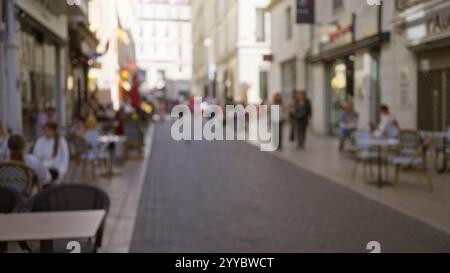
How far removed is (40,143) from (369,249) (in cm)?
584

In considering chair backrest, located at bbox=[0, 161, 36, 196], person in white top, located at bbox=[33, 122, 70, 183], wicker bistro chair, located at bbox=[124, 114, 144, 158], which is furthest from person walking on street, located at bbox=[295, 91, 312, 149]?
chair backrest, located at bbox=[0, 161, 36, 196]

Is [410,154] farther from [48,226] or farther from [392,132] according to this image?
[48,226]

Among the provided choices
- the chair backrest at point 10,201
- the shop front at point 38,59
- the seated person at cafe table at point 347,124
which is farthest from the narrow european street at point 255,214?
the shop front at point 38,59

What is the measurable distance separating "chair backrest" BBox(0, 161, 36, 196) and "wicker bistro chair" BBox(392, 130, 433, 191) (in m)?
5.58

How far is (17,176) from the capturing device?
4363mm

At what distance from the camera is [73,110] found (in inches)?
765

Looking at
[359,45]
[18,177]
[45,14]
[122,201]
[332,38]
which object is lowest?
[122,201]

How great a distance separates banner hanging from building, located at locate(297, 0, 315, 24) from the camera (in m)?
3.14

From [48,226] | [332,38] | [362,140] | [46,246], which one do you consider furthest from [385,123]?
[46,246]

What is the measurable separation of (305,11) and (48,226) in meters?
1.92

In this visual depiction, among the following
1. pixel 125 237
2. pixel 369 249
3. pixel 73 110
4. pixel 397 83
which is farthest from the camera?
pixel 73 110

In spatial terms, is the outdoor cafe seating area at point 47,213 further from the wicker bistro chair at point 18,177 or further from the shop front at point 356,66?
the shop front at point 356,66
